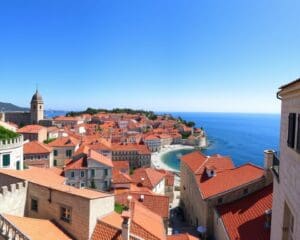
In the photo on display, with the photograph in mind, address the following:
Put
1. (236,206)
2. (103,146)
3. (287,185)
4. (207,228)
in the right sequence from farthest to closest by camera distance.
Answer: (103,146) → (207,228) → (236,206) → (287,185)

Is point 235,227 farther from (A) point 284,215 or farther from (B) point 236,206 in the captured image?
(A) point 284,215

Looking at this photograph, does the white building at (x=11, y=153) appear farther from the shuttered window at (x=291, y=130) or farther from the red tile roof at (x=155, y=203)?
the shuttered window at (x=291, y=130)

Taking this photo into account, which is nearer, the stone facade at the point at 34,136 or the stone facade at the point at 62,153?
the stone facade at the point at 62,153

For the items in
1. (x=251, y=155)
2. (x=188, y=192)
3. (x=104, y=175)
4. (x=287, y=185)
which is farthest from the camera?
(x=251, y=155)

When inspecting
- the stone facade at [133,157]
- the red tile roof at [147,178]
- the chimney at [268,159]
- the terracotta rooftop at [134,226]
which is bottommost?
the stone facade at [133,157]

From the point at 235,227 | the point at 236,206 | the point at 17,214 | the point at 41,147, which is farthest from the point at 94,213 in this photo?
the point at 41,147

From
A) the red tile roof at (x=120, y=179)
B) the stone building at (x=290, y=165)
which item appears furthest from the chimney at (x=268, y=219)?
the red tile roof at (x=120, y=179)

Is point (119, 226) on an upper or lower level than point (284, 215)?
lower
